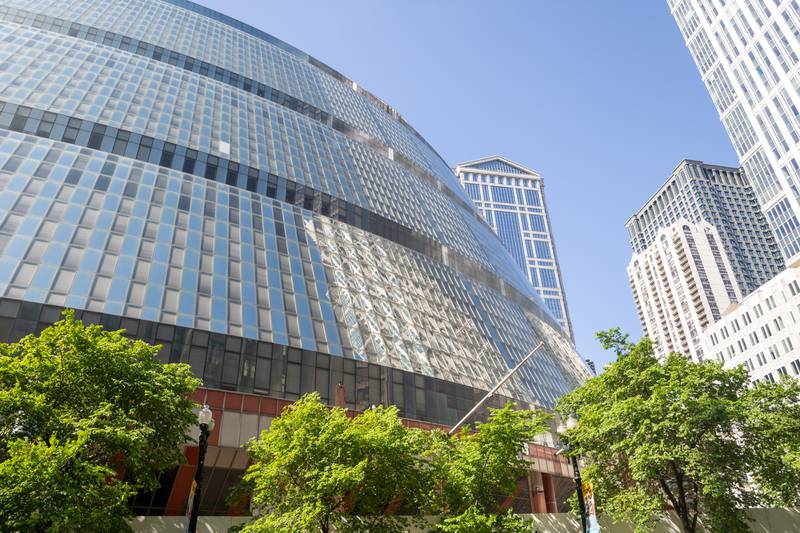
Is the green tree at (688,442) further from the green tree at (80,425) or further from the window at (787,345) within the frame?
the window at (787,345)

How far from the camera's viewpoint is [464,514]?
19453mm

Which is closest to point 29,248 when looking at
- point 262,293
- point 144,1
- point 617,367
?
point 262,293

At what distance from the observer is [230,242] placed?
34.9m

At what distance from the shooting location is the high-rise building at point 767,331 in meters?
77.8

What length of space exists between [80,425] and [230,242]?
20980 millimetres

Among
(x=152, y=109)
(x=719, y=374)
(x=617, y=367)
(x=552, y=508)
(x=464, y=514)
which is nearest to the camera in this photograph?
(x=464, y=514)

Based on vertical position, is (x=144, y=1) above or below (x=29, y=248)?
above

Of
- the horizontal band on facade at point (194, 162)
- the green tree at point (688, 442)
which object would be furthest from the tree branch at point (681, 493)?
the horizontal band on facade at point (194, 162)

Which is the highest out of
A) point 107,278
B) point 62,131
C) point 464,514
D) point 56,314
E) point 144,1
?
point 144,1

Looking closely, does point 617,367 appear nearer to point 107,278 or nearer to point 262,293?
point 262,293

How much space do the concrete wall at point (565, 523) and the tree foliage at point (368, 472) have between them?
81.3 inches

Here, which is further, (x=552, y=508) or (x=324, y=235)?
(x=324, y=235)

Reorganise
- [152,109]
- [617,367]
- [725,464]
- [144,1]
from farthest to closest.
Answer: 1. [144,1]
2. [152,109]
3. [617,367]
4. [725,464]

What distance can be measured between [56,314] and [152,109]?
26.8 metres
